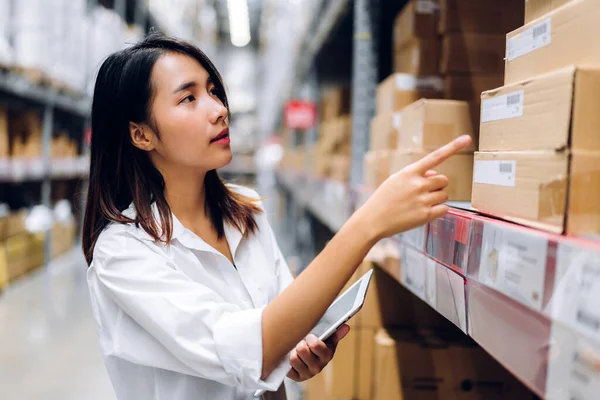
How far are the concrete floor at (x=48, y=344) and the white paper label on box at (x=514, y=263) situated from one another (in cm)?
257

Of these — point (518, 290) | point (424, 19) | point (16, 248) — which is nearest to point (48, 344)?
point (16, 248)

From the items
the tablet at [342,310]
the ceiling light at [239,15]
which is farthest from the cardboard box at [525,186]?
the ceiling light at [239,15]

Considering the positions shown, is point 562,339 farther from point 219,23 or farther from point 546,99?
point 219,23

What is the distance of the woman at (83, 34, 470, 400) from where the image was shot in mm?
895

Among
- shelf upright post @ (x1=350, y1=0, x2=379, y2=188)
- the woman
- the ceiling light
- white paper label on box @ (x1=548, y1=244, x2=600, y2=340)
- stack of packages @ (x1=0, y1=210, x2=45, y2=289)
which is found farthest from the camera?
the ceiling light

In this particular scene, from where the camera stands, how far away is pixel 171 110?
3.79 feet

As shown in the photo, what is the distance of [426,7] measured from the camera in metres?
1.50

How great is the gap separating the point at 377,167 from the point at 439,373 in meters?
0.59

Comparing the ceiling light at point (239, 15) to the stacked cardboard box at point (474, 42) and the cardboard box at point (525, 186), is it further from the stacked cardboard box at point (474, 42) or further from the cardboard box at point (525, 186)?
the cardboard box at point (525, 186)

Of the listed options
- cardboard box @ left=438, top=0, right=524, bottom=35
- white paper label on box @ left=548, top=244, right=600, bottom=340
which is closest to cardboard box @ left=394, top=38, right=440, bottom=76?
cardboard box @ left=438, top=0, right=524, bottom=35

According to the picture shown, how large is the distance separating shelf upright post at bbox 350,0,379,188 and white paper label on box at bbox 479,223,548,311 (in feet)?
4.25

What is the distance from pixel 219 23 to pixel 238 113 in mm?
2709

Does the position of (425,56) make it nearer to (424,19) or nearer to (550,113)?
(424,19)

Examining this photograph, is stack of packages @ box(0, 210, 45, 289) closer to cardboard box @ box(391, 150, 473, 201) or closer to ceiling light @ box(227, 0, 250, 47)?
ceiling light @ box(227, 0, 250, 47)
